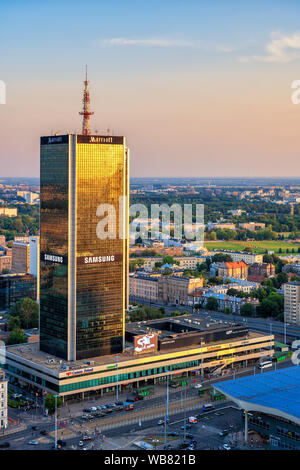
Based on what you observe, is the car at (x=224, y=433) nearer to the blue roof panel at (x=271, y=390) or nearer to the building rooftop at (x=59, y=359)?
the blue roof panel at (x=271, y=390)

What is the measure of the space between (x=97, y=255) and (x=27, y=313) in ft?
53.5

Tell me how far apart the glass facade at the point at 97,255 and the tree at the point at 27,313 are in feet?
47.0

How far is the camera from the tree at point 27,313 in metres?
51.1

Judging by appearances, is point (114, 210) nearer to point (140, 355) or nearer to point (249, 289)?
point (140, 355)

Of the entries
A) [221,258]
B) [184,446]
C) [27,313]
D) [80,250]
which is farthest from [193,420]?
[221,258]

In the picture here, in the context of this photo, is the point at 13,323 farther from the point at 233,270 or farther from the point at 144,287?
the point at 233,270

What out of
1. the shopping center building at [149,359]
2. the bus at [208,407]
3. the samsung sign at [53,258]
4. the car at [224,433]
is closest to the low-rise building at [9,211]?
the shopping center building at [149,359]

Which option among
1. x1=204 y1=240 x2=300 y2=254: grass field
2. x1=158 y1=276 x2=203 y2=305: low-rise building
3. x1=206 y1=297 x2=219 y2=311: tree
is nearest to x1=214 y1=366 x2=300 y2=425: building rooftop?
x1=206 y1=297 x2=219 y2=311: tree

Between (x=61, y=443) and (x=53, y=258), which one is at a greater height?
(x=53, y=258)

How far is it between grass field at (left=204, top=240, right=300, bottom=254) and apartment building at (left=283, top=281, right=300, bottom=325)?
140 ft

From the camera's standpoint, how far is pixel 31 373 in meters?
37.0

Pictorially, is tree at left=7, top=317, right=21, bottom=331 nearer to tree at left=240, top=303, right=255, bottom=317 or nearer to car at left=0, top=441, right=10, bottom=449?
tree at left=240, top=303, right=255, bottom=317

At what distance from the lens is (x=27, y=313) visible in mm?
51406

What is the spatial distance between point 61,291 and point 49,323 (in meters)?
2.30
